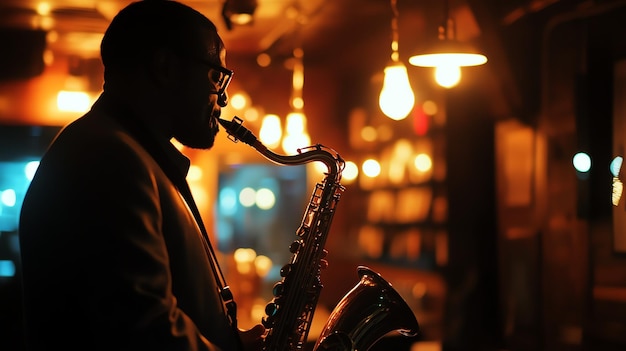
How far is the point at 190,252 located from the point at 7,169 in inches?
264

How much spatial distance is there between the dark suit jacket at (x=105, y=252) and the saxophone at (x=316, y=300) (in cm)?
66

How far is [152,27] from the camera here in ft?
6.69

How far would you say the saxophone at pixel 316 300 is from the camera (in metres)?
2.59

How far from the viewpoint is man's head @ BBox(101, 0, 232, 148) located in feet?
6.67

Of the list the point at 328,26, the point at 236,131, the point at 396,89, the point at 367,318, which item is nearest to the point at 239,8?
the point at 396,89

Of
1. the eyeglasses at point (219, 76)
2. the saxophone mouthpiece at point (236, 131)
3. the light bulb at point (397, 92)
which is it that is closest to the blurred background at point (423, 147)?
the light bulb at point (397, 92)

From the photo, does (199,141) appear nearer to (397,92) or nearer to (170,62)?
(170,62)

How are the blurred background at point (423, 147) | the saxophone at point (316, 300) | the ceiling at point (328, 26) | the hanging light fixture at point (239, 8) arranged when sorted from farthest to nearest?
the hanging light fixture at point (239, 8)
the ceiling at point (328, 26)
the blurred background at point (423, 147)
the saxophone at point (316, 300)

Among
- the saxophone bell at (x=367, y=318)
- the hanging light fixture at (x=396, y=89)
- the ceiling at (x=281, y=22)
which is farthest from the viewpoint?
the ceiling at (x=281, y=22)

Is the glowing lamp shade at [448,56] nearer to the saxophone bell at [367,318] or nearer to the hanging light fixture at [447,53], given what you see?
the hanging light fixture at [447,53]

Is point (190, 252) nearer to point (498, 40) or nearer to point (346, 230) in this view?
point (498, 40)

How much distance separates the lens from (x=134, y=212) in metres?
1.77

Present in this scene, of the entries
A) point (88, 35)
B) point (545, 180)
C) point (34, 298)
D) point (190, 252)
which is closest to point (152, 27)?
point (190, 252)

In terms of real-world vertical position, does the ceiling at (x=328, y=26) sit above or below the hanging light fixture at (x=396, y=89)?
above
